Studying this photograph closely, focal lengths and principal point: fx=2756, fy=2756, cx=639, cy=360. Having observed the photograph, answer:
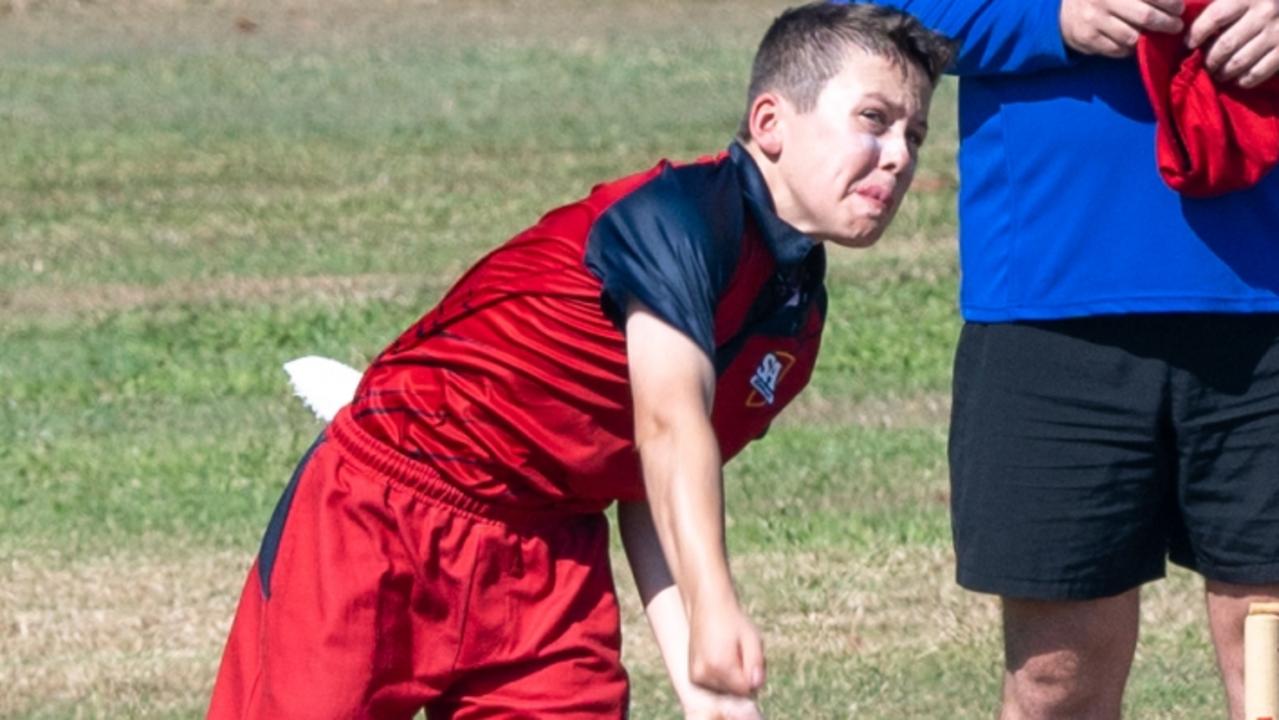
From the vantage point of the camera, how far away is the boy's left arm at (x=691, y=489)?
3.15 metres

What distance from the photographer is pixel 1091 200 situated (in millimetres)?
4223

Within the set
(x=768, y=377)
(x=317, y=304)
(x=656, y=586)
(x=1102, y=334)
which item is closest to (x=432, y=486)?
(x=656, y=586)

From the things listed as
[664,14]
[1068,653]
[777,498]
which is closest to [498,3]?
[664,14]

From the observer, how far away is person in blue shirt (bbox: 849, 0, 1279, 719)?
4195mm

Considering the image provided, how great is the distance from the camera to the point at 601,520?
402 centimetres

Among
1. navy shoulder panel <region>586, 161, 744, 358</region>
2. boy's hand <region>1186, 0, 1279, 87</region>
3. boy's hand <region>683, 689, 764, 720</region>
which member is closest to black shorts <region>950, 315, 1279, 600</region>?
boy's hand <region>1186, 0, 1279, 87</region>

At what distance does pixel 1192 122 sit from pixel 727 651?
1357 mm

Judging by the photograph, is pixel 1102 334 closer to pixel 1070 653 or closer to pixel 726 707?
pixel 1070 653

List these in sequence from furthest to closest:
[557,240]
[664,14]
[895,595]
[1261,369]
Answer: [664,14]
[895,595]
[1261,369]
[557,240]

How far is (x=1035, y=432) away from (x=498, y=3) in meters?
13.9

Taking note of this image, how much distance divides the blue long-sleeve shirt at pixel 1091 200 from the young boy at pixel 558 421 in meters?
0.56

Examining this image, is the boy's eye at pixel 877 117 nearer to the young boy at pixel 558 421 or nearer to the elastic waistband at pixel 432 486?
the young boy at pixel 558 421

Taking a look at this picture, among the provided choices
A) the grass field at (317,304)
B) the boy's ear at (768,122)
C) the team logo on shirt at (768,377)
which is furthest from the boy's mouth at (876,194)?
the grass field at (317,304)

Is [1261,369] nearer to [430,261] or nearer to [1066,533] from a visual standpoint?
[1066,533]
